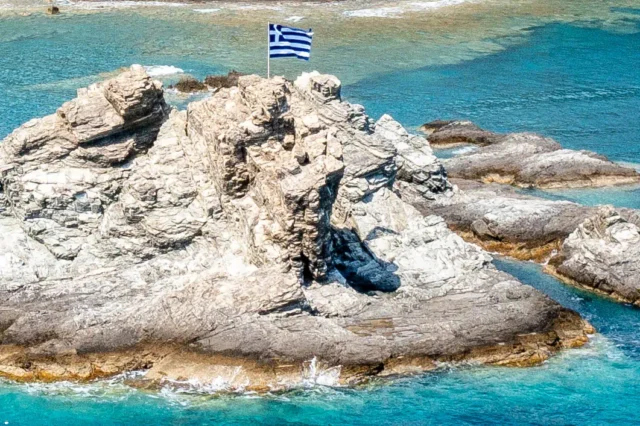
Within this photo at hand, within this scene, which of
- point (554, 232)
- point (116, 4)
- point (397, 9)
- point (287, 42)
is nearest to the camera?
point (287, 42)

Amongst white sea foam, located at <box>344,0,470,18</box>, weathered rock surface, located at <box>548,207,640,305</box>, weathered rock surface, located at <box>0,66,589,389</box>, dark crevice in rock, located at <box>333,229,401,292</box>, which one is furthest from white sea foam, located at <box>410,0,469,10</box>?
dark crevice in rock, located at <box>333,229,401,292</box>

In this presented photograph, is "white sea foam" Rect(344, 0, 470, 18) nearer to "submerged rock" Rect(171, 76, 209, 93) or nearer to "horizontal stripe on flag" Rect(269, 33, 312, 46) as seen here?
"submerged rock" Rect(171, 76, 209, 93)

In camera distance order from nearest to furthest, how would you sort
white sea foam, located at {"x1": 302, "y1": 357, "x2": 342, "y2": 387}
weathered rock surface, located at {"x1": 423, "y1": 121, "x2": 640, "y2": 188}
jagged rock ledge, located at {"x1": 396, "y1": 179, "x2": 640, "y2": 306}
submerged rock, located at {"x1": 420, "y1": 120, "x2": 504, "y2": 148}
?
white sea foam, located at {"x1": 302, "y1": 357, "x2": 342, "y2": 387} < jagged rock ledge, located at {"x1": 396, "y1": 179, "x2": 640, "y2": 306} < weathered rock surface, located at {"x1": 423, "y1": 121, "x2": 640, "y2": 188} < submerged rock, located at {"x1": 420, "y1": 120, "x2": 504, "y2": 148}

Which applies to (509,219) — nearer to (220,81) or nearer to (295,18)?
(220,81)

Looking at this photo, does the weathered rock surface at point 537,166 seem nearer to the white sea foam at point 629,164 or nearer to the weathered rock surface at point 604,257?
the white sea foam at point 629,164

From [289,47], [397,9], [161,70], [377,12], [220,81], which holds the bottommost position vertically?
[161,70]

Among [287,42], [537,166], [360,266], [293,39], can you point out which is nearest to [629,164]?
[537,166]
